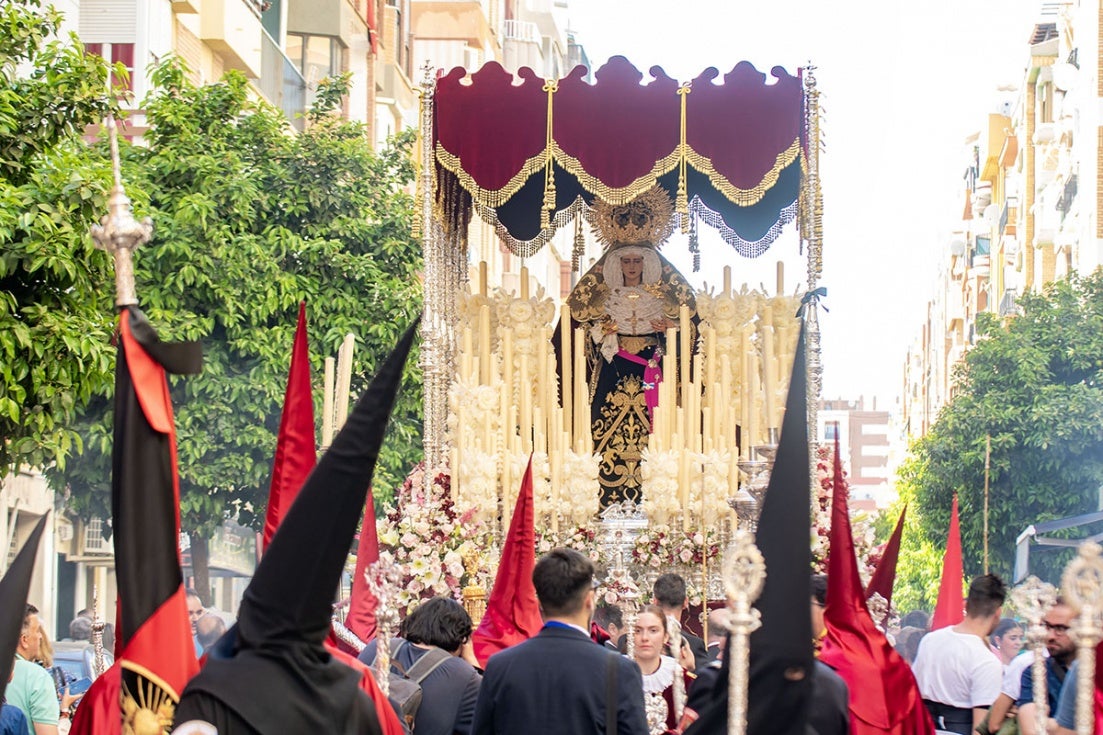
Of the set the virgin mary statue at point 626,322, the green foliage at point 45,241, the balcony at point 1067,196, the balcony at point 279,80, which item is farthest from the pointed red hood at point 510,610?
the balcony at point 1067,196

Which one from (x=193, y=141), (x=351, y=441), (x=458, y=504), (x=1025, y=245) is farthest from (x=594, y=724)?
(x=1025, y=245)

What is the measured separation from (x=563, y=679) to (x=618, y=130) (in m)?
8.73

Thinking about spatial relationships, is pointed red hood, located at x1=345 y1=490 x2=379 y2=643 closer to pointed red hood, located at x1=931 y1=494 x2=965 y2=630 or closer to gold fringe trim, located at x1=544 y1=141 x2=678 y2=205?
pointed red hood, located at x1=931 y1=494 x2=965 y2=630

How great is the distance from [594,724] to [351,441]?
174 cm

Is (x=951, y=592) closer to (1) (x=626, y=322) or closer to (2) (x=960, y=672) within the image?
(2) (x=960, y=672)

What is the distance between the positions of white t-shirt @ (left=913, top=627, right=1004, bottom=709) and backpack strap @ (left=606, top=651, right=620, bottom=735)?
10.5 feet

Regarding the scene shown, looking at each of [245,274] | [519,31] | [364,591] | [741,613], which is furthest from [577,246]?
[519,31]

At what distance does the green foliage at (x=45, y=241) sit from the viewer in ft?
40.6

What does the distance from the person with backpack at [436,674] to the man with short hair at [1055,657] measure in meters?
1.97

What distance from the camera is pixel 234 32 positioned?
3036cm

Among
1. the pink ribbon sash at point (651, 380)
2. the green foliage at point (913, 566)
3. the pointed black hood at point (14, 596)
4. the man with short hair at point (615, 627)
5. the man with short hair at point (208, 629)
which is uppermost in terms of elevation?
the pink ribbon sash at point (651, 380)

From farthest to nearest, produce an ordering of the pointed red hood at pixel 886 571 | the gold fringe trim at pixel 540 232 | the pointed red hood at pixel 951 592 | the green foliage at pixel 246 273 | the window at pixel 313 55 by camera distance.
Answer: the window at pixel 313 55 < the green foliage at pixel 246 273 < the gold fringe trim at pixel 540 232 < the pointed red hood at pixel 951 592 < the pointed red hood at pixel 886 571

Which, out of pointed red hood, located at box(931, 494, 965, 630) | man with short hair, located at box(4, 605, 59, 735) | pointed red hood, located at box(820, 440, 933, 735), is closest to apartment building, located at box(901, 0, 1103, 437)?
pointed red hood, located at box(931, 494, 965, 630)

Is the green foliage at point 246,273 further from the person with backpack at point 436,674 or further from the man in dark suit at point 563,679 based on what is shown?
the man in dark suit at point 563,679
